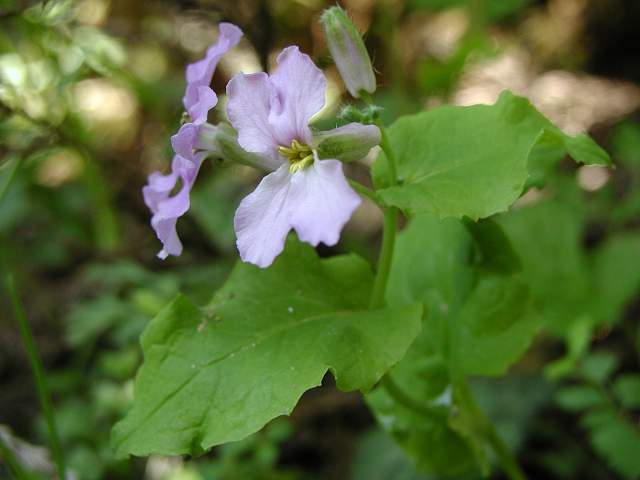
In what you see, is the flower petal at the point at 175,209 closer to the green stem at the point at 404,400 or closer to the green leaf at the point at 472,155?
the green leaf at the point at 472,155

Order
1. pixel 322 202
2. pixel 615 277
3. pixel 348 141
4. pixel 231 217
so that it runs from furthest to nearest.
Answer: pixel 231 217 → pixel 615 277 → pixel 348 141 → pixel 322 202

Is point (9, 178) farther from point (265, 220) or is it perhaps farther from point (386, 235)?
point (386, 235)

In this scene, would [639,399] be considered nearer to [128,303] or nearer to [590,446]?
[590,446]

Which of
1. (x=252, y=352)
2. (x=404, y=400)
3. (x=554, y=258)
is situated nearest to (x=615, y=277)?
(x=554, y=258)

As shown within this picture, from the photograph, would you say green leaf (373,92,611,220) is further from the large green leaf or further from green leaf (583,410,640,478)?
green leaf (583,410,640,478)

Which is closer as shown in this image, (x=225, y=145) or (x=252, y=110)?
(x=252, y=110)

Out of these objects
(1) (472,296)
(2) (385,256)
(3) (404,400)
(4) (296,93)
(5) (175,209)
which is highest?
(4) (296,93)

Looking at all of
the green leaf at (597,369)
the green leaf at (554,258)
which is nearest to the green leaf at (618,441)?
the green leaf at (597,369)
